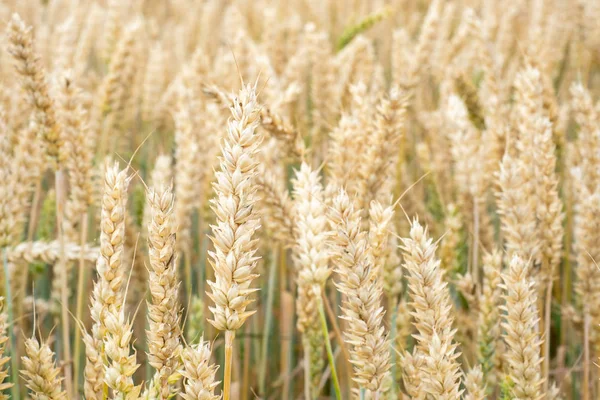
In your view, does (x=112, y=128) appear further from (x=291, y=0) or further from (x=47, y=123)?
(x=291, y=0)

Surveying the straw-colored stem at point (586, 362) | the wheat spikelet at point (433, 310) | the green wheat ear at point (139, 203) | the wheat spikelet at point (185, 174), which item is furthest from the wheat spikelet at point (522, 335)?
the green wheat ear at point (139, 203)

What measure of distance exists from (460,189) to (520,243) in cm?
49

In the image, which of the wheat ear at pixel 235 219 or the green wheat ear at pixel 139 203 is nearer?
the wheat ear at pixel 235 219

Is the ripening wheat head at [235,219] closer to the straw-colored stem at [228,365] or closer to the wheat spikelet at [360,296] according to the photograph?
the straw-colored stem at [228,365]

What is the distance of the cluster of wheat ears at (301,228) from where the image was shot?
711 millimetres

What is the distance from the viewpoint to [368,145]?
1.14 metres

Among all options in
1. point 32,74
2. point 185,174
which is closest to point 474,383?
point 185,174

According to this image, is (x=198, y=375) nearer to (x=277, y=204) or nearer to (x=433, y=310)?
(x=433, y=310)

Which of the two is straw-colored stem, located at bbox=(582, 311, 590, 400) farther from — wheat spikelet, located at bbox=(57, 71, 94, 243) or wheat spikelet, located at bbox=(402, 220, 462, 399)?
wheat spikelet, located at bbox=(57, 71, 94, 243)

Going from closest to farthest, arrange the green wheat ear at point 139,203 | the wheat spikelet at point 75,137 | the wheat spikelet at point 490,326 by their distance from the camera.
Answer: the wheat spikelet at point 490,326, the wheat spikelet at point 75,137, the green wheat ear at point 139,203

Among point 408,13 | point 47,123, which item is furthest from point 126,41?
point 408,13

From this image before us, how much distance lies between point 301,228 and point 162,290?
0.80 feet

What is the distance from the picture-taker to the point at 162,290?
69 centimetres

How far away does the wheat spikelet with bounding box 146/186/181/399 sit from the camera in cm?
69
